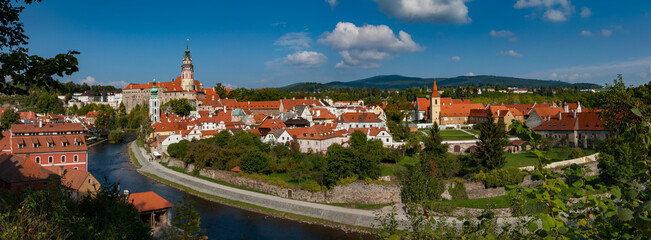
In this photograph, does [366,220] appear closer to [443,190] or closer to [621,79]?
[443,190]

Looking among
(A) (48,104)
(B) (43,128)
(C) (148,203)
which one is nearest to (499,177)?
(C) (148,203)

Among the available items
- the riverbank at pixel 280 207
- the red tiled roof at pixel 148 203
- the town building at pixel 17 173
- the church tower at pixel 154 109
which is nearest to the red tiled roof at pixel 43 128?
the riverbank at pixel 280 207

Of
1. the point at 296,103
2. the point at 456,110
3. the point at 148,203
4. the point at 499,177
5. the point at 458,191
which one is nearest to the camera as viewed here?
the point at 148,203

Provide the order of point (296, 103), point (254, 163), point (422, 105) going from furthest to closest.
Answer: point (296, 103), point (422, 105), point (254, 163)

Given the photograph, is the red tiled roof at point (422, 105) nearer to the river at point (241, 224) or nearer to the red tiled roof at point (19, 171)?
the river at point (241, 224)

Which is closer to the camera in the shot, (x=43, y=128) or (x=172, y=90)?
(x=43, y=128)

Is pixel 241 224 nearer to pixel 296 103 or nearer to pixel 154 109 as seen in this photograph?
pixel 296 103

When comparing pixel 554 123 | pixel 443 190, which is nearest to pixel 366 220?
pixel 443 190
